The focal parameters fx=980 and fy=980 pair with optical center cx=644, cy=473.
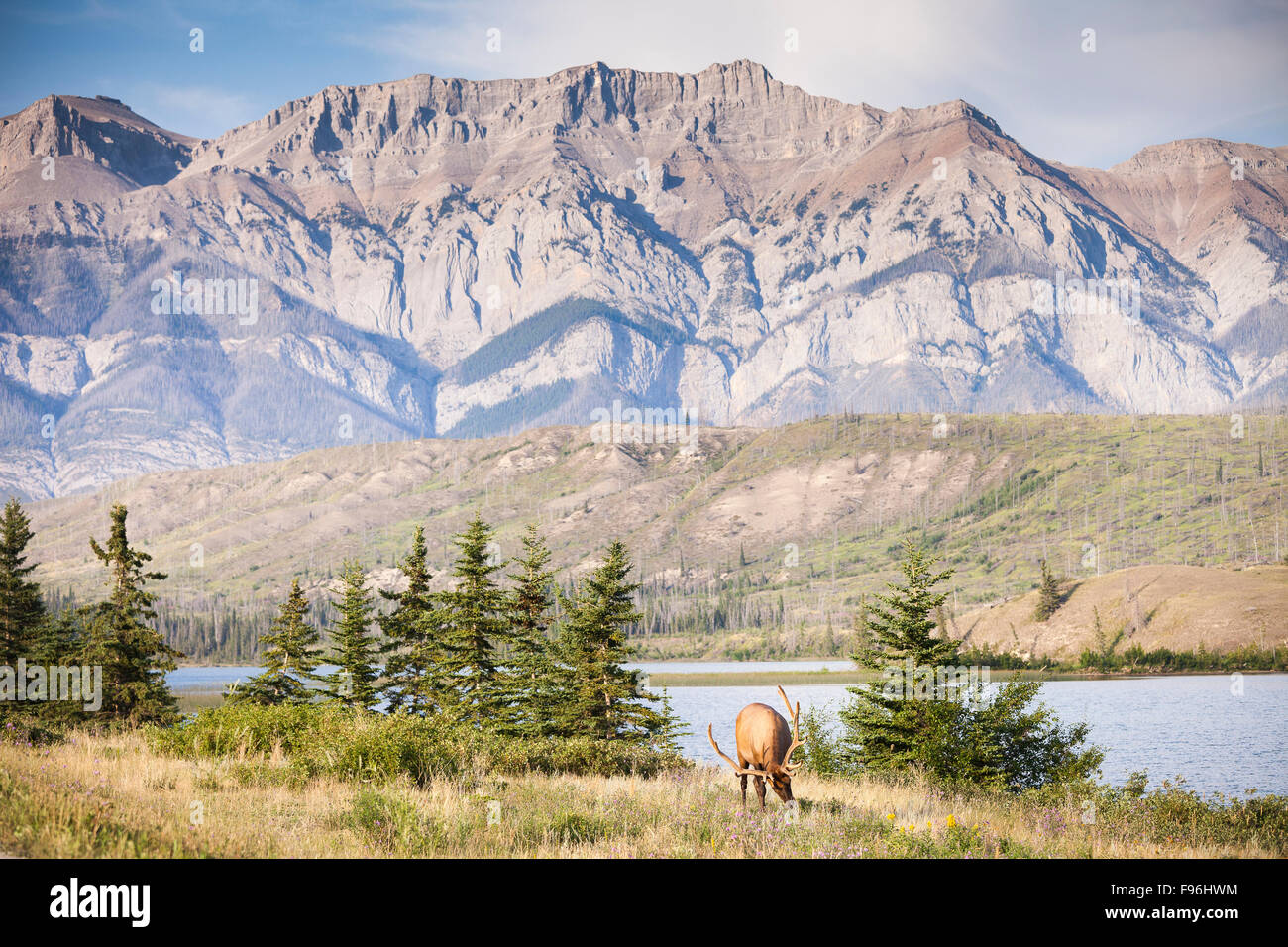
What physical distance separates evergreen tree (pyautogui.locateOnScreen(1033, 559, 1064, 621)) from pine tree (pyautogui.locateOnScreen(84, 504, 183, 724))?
517 ft

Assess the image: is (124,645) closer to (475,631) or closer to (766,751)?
(475,631)

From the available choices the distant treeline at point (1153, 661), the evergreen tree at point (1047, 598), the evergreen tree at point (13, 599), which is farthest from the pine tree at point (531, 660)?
the evergreen tree at point (1047, 598)

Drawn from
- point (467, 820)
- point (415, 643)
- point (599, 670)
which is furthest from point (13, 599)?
point (467, 820)

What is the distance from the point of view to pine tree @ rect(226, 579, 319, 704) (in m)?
50.7

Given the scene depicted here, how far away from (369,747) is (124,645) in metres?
36.6

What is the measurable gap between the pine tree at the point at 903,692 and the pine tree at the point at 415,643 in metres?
18.6

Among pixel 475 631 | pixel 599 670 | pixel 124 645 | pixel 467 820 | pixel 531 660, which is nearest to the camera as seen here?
pixel 467 820

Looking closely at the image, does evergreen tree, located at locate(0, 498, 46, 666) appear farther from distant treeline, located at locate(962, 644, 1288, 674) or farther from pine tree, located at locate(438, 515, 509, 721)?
distant treeline, located at locate(962, 644, 1288, 674)

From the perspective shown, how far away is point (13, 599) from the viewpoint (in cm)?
5125

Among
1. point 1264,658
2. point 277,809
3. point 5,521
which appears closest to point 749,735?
point 277,809

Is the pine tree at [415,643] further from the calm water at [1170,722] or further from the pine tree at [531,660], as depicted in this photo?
the calm water at [1170,722]
